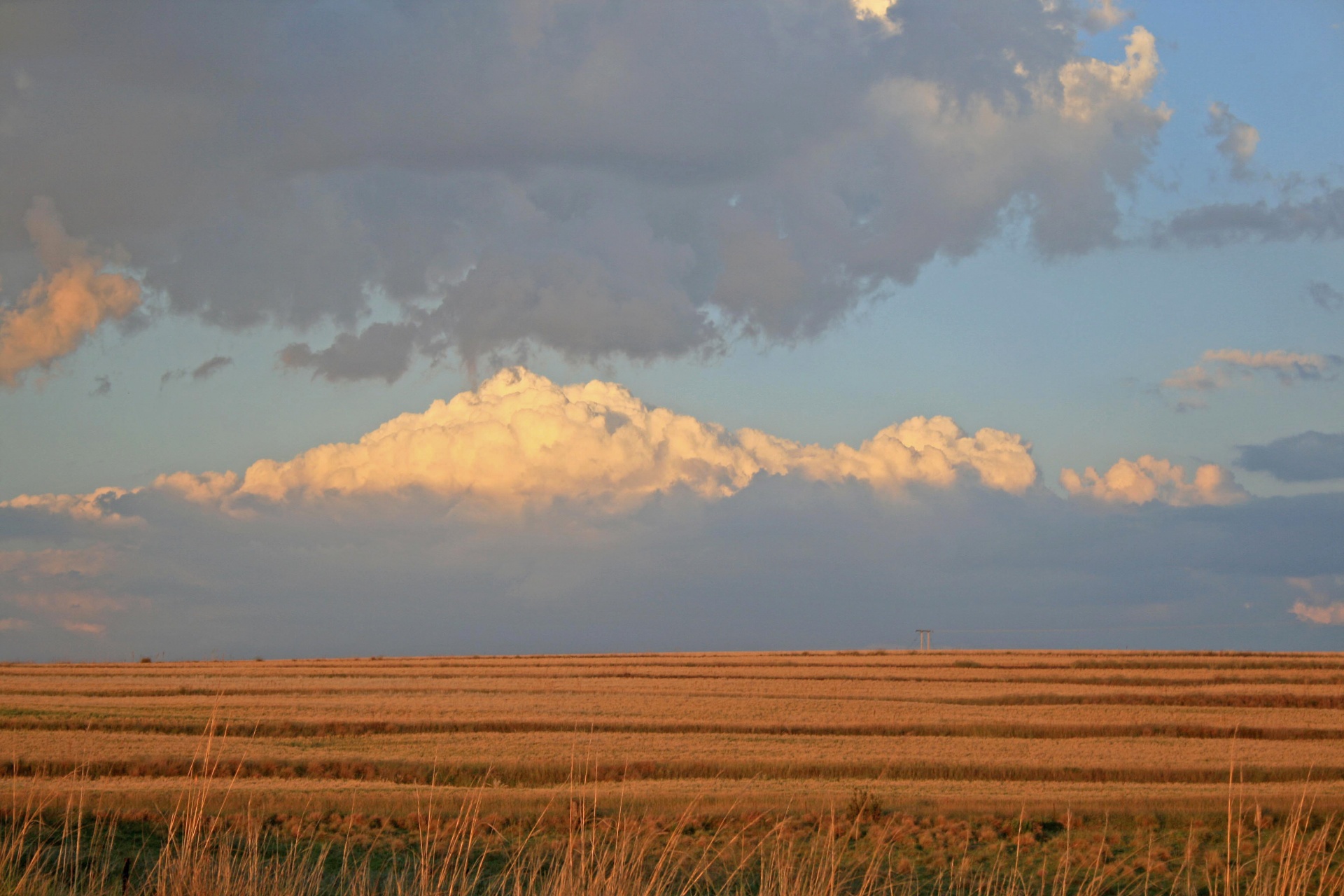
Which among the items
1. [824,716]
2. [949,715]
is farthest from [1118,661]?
[824,716]

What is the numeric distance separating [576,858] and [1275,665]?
160 feet

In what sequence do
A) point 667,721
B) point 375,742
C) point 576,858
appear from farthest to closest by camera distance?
point 667,721 → point 375,742 → point 576,858

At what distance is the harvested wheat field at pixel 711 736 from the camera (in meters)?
19.1

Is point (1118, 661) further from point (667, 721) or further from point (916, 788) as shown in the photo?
point (916, 788)

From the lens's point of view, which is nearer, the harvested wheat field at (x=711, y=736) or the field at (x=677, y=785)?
the field at (x=677, y=785)

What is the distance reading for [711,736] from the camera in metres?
27.6

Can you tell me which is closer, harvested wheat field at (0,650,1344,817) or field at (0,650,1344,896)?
field at (0,650,1344,896)

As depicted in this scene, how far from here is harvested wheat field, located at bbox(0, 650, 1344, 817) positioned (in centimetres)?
1908

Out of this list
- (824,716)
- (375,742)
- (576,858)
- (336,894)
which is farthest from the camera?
(824,716)

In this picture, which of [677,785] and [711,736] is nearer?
[677,785]

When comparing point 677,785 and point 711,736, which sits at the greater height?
point 677,785

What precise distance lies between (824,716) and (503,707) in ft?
35.7

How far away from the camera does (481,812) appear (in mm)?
16672

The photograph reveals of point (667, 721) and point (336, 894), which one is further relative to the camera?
point (667, 721)
